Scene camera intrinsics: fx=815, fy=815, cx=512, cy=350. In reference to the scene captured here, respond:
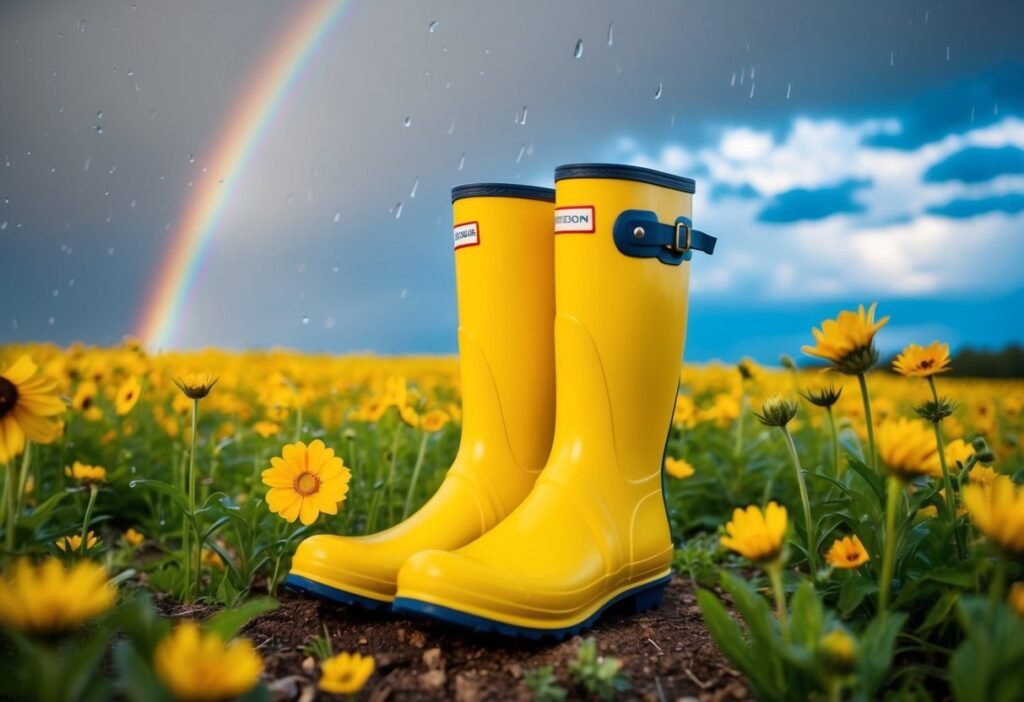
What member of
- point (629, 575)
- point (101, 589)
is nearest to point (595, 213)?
→ point (629, 575)

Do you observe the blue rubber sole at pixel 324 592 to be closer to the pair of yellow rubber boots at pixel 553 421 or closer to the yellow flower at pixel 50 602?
the pair of yellow rubber boots at pixel 553 421

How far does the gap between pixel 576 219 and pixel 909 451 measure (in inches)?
30.2

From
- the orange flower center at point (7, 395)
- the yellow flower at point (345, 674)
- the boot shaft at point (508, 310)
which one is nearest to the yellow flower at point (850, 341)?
the boot shaft at point (508, 310)

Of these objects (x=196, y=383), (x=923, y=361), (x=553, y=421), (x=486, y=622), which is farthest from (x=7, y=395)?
(x=923, y=361)

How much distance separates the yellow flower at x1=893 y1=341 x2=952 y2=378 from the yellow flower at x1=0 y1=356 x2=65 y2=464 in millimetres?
1288

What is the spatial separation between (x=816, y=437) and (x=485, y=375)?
6.10ft

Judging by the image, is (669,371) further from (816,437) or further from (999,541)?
(816,437)

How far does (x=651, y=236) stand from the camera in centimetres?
153

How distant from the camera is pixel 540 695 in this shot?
1085 millimetres

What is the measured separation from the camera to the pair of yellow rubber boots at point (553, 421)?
Answer: 1.32 metres

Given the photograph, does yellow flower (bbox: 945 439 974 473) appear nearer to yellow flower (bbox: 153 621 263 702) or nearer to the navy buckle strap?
the navy buckle strap

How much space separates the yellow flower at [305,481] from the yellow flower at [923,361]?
987 millimetres

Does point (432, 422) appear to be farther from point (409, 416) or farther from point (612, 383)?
point (612, 383)

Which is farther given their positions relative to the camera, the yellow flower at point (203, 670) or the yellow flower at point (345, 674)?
the yellow flower at point (345, 674)
